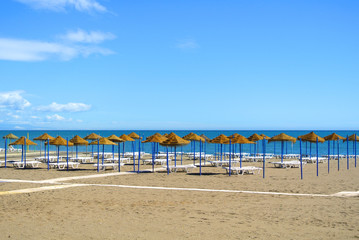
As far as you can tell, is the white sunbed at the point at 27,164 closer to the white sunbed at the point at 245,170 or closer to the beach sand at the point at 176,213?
the beach sand at the point at 176,213

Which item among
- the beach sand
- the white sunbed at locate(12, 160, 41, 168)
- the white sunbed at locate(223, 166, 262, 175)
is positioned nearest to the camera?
the beach sand

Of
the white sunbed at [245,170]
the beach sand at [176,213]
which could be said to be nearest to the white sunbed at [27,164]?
the beach sand at [176,213]

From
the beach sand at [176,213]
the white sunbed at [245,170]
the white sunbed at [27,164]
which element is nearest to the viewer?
the beach sand at [176,213]

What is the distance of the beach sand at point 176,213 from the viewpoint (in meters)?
7.21

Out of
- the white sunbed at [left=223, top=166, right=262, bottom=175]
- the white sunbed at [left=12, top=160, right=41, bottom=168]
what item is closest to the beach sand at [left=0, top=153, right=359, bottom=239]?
the white sunbed at [left=223, top=166, right=262, bottom=175]

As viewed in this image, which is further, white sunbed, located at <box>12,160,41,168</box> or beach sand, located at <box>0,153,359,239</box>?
white sunbed, located at <box>12,160,41,168</box>

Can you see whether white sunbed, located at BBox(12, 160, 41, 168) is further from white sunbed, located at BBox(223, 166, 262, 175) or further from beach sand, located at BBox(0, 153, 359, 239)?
white sunbed, located at BBox(223, 166, 262, 175)

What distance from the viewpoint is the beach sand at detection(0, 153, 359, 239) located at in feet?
23.7

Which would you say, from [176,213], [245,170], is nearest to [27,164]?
[245,170]

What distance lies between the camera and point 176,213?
29.3ft

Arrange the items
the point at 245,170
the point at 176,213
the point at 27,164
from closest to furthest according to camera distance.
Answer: the point at 176,213
the point at 245,170
the point at 27,164

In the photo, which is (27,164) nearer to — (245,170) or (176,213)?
(245,170)

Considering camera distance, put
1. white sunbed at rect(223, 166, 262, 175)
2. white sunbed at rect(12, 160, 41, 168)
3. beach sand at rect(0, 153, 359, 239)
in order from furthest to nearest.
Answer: white sunbed at rect(12, 160, 41, 168) < white sunbed at rect(223, 166, 262, 175) < beach sand at rect(0, 153, 359, 239)

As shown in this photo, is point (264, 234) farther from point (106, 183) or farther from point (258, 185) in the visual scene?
point (106, 183)
